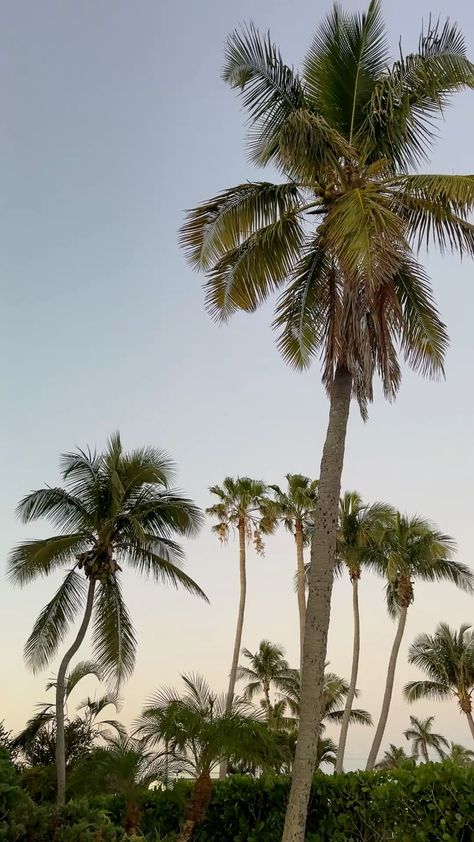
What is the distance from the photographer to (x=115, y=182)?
19.1 metres

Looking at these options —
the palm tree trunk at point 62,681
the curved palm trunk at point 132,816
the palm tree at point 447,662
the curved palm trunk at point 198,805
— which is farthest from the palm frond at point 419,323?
the palm tree at point 447,662

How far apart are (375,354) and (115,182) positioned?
33.6 feet

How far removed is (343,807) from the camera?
12.3 meters

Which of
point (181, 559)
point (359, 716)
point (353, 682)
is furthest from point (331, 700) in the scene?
point (181, 559)

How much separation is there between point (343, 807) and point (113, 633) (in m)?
9.02

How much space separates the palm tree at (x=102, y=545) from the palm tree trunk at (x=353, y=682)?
13238 millimetres

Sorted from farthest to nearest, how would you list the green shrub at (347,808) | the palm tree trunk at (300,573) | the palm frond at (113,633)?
the palm tree trunk at (300,573) → the palm frond at (113,633) → the green shrub at (347,808)

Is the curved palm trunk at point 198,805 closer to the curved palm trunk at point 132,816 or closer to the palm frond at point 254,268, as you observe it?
the curved palm trunk at point 132,816

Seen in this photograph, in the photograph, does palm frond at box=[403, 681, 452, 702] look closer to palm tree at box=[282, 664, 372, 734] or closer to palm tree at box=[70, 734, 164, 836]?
palm tree at box=[282, 664, 372, 734]

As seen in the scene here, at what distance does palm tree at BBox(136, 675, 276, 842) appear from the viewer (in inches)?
492

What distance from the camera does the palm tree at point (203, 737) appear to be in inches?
492

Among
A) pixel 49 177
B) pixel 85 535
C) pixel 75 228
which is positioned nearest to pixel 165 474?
→ pixel 85 535

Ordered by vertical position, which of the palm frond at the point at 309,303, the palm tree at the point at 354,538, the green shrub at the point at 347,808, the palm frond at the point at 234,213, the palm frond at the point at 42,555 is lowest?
the green shrub at the point at 347,808

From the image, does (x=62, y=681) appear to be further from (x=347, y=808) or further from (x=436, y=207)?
(x=436, y=207)
